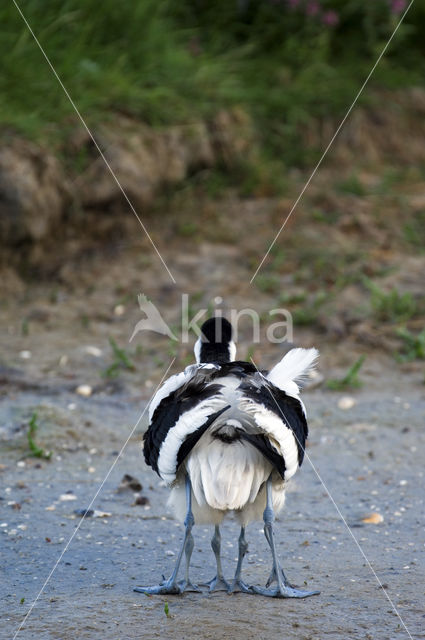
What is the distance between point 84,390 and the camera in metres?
6.28

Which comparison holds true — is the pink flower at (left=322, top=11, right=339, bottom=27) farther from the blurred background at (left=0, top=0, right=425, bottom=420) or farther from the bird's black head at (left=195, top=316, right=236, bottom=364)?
the bird's black head at (left=195, top=316, right=236, bottom=364)

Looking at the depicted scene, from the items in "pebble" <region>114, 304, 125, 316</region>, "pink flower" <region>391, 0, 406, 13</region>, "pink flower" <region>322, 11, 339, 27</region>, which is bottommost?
"pebble" <region>114, 304, 125, 316</region>

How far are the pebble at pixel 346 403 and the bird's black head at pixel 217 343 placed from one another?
Answer: 2188 mm

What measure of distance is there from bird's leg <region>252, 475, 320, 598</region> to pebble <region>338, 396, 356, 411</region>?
2.47 meters

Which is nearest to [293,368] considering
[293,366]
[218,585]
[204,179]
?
[293,366]

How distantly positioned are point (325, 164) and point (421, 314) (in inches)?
94.7

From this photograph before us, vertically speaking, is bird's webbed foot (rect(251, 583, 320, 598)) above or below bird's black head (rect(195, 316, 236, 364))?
below

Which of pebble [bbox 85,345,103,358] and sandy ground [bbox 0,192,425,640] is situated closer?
sandy ground [bbox 0,192,425,640]

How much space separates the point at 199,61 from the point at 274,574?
6118 mm

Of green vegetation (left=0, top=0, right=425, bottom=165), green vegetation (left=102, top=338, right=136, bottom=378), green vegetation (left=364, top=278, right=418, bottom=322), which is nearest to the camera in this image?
green vegetation (left=102, top=338, right=136, bottom=378)

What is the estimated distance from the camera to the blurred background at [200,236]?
506 centimetres

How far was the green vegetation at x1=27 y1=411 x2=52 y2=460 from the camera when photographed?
5.32 metres

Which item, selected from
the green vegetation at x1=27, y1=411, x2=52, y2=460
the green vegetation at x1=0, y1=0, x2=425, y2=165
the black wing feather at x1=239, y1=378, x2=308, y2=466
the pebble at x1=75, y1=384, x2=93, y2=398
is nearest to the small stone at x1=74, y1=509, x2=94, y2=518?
the green vegetation at x1=27, y1=411, x2=52, y2=460

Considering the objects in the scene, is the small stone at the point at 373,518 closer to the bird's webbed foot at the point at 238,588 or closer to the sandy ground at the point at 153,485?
the sandy ground at the point at 153,485
